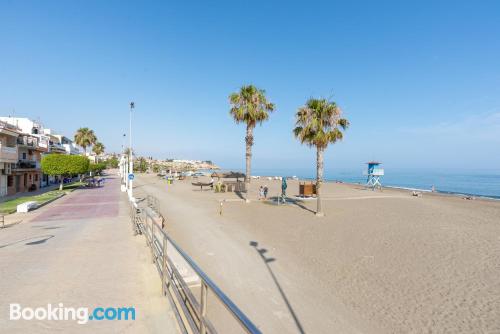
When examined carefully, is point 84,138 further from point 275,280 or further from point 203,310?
point 203,310

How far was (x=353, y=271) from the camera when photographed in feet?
28.5

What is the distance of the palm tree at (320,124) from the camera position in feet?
56.6

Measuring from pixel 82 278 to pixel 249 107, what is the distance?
1921cm

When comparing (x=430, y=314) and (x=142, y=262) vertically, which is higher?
(x=142, y=262)

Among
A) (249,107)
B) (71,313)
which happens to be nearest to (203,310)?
(71,313)

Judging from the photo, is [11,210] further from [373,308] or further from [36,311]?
[373,308]

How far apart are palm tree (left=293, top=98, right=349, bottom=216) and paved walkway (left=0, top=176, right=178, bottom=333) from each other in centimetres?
1233

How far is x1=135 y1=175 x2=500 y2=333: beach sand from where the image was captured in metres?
6.02

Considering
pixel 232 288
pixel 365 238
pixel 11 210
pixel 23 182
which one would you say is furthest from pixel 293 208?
pixel 23 182

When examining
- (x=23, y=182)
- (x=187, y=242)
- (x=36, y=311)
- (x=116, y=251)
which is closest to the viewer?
(x=36, y=311)

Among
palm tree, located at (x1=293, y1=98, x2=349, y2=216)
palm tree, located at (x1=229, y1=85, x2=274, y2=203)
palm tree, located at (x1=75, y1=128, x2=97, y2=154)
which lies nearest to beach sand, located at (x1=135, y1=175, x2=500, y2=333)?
palm tree, located at (x1=293, y1=98, x2=349, y2=216)

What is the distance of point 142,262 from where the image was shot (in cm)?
696

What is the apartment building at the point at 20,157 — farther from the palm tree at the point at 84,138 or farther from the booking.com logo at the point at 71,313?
the booking.com logo at the point at 71,313

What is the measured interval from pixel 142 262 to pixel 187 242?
4.31 metres
